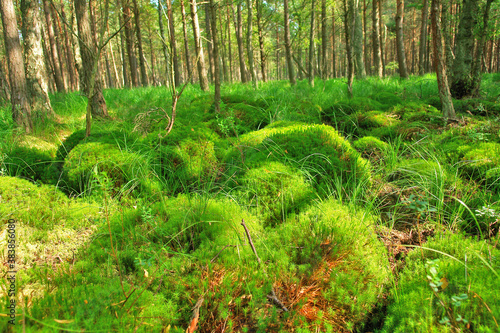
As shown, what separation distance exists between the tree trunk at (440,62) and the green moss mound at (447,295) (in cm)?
274

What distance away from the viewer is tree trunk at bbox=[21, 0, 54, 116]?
529cm

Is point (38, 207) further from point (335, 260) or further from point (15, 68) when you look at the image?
point (15, 68)

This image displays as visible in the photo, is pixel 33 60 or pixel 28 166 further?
pixel 33 60

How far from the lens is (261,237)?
1870 millimetres

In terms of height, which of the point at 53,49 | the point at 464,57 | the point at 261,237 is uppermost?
the point at 53,49

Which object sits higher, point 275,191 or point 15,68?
point 15,68

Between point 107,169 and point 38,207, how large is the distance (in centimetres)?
69

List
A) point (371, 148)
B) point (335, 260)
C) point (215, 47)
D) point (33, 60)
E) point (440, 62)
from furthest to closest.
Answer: point (33, 60) → point (215, 47) → point (440, 62) → point (371, 148) → point (335, 260)

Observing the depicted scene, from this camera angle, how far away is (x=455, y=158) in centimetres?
265

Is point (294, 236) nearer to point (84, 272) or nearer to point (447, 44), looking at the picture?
point (84, 272)

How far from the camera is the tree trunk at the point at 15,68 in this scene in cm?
423

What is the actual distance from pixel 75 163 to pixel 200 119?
1951 millimetres

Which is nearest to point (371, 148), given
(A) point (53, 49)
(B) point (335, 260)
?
(B) point (335, 260)

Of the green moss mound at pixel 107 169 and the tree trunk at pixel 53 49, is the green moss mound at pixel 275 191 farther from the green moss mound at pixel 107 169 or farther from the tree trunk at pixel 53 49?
the tree trunk at pixel 53 49
